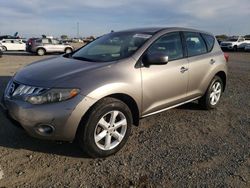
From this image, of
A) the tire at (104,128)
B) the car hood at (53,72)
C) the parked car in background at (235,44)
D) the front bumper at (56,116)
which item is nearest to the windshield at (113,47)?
the car hood at (53,72)

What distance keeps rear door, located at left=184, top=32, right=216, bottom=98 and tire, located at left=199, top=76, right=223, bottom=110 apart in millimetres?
263

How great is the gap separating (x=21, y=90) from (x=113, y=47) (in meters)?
1.72

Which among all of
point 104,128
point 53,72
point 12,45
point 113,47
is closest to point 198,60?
point 113,47

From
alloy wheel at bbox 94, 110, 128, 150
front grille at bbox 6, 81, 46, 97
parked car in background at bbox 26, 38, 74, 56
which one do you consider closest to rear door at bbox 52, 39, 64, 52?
parked car in background at bbox 26, 38, 74, 56

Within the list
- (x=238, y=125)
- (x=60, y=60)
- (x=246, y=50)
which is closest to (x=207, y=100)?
(x=238, y=125)

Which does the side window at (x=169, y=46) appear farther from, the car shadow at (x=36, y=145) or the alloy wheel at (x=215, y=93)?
the car shadow at (x=36, y=145)

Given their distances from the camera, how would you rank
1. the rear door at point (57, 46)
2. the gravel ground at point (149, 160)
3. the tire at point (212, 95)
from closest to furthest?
the gravel ground at point (149, 160) < the tire at point (212, 95) < the rear door at point (57, 46)

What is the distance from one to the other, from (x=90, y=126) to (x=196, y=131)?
207cm

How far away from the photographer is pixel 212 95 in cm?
641

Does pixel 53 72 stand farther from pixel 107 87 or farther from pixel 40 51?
pixel 40 51

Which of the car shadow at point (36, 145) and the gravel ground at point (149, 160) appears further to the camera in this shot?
the car shadow at point (36, 145)

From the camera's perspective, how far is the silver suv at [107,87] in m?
3.81

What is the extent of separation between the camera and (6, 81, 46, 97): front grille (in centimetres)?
387

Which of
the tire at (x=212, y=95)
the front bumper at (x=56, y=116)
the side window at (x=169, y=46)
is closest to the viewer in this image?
the front bumper at (x=56, y=116)
